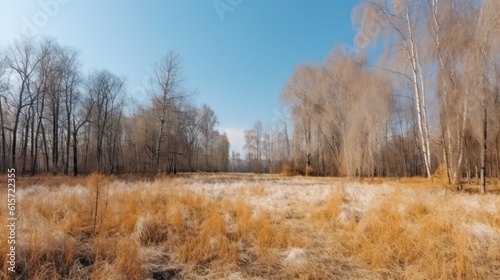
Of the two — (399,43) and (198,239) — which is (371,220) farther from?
(399,43)

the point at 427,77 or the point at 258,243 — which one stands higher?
the point at 427,77

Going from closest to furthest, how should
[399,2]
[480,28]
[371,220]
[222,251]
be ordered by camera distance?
[222,251] < [371,220] < [480,28] < [399,2]

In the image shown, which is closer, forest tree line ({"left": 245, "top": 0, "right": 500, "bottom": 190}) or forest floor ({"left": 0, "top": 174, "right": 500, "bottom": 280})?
forest floor ({"left": 0, "top": 174, "right": 500, "bottom": 280})

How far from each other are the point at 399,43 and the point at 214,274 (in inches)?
574

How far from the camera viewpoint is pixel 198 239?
4.32 m

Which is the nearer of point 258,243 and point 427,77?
point 258,243

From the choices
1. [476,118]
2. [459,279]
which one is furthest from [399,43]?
[459,279]

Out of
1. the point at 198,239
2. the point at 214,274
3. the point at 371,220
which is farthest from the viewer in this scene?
the point at 371,220

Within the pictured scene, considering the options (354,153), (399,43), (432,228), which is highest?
(399,43)

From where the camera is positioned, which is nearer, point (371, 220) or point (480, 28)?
point (371, 220)

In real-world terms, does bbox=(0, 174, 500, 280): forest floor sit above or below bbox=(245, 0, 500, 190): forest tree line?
below

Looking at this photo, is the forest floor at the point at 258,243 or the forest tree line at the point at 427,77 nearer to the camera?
the forest floor at the point at 258,243

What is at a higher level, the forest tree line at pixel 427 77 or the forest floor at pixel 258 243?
the forest tree line at pixel 427 77

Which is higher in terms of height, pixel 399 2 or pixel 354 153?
pixel 399 2
